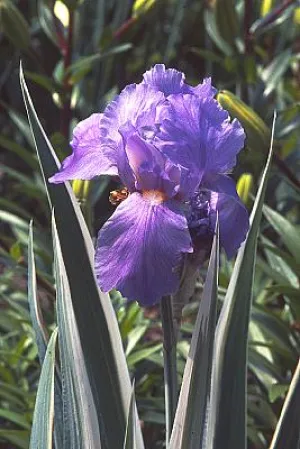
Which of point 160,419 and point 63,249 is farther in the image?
point 160,419

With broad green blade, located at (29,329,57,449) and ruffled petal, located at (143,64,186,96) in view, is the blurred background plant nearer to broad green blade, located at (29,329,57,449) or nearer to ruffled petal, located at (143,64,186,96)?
broad green blade, located at (29,329,57,449)

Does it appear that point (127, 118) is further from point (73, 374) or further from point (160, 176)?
point (73, 374)

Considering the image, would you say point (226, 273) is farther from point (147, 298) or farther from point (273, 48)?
point (273, 48)

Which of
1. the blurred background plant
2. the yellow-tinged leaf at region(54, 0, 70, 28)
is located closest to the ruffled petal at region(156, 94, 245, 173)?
the blurred background plant

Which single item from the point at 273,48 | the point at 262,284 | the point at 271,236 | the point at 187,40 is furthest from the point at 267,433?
the point at 187,40

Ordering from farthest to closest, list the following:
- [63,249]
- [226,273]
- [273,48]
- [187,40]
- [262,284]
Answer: [187,40], [273,48], [262,284], [226,273], [63,249]

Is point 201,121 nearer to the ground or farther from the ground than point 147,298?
farther from the ground

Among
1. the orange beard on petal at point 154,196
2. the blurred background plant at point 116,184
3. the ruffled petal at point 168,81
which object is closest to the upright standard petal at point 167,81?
the ruffled petal at point 168,81
